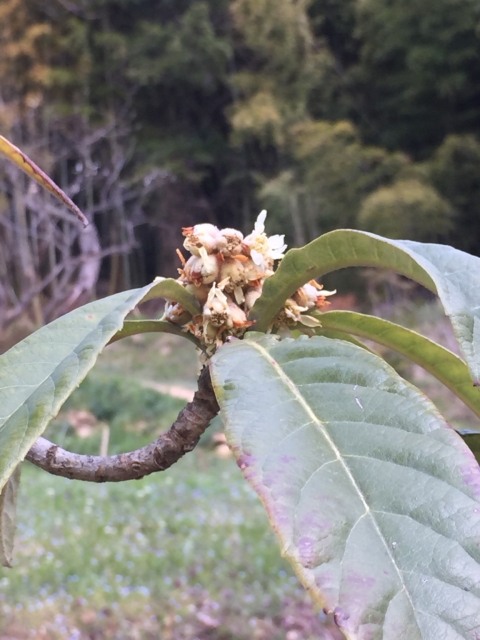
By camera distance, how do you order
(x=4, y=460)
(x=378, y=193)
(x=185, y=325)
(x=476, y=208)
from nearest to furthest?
(x=4, y=460), (x=185, y=325), (x=378, y=193), (x=476, y=208)

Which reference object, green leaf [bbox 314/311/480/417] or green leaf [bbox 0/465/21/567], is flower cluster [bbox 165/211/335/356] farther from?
green leaf [bbox 0/465/21/567]

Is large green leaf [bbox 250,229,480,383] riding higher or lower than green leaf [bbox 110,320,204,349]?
higher

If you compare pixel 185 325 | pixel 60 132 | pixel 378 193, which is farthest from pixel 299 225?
pixel 185 325

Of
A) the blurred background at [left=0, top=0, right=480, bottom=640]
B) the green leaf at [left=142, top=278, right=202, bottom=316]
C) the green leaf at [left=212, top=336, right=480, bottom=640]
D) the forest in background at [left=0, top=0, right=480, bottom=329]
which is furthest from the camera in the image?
the forest in background at [left=0, top=0, right=480, bottom=329]

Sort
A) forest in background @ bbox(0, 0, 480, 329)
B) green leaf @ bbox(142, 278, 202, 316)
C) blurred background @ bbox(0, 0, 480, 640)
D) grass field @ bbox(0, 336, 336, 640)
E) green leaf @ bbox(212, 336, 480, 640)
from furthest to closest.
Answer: forest in background @ bbox(0, 0, 480, 329)
blurred background @ bbox(0, 0, 480, 640)
grass field @ bbox(0, 336, 336, 640)
green leaf @ bbox(142, 278, 202, 316)
green leaf @ bbox(212, 336, 480, 640)

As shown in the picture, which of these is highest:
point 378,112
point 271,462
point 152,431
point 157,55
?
point 157,55

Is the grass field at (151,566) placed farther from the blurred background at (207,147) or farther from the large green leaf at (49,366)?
the large green leaf at (49,366)

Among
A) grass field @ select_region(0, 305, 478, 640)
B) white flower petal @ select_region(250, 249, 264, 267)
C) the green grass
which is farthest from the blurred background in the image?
white flower petal @ select_region(250, 249, 264, 267)

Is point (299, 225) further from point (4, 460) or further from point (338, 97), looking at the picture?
point (4, 460)
